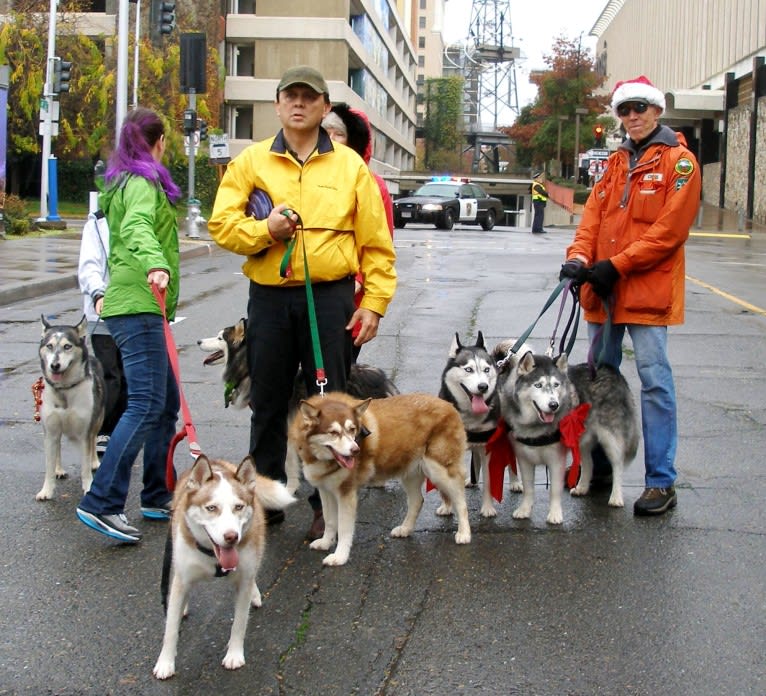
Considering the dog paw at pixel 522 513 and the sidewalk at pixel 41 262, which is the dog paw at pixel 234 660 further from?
the sidewalk at pixel 41 262

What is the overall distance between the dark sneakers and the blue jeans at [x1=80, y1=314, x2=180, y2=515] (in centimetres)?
273

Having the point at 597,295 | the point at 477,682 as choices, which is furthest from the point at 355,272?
the point at 477,682

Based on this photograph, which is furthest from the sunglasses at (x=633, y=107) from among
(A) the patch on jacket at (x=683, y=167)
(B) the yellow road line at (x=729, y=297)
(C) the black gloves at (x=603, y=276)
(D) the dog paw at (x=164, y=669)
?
(B) the yellow road line at (x=729, y=297)

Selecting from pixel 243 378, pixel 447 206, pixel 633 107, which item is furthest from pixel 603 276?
pixel 447 206

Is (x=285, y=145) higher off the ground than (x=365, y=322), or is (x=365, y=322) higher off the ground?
(x=285, y=145)

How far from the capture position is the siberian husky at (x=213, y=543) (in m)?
3.88

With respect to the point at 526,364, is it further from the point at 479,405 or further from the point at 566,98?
the point at 566,98

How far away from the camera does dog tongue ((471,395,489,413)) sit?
19.9 ft

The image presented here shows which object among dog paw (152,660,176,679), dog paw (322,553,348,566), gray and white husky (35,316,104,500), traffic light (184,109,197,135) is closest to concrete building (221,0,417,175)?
traffic light (184,109,197,135)

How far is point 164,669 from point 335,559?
1.37m

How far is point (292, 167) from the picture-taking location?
5.23 metres

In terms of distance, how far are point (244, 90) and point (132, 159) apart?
175 feet

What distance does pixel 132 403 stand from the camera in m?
5.43

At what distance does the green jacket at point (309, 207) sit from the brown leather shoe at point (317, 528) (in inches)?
50.0
